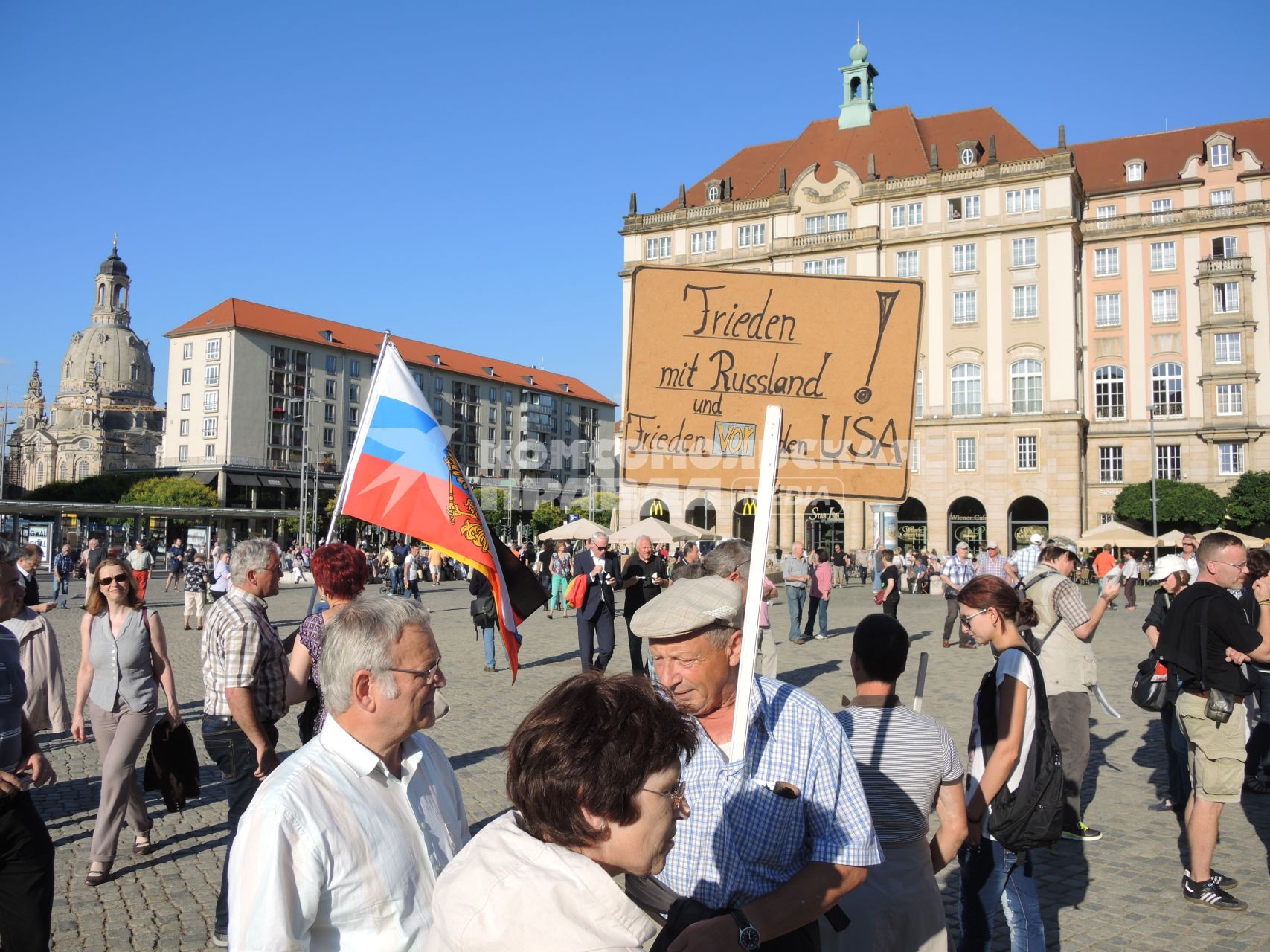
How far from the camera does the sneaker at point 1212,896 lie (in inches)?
203

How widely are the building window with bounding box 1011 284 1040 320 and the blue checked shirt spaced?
51.3m

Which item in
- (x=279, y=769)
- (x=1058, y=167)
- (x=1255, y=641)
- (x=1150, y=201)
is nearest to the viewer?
(x=279, y=769)

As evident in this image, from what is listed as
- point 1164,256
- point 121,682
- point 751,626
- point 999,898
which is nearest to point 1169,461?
point 1164,256

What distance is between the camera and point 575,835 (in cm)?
177

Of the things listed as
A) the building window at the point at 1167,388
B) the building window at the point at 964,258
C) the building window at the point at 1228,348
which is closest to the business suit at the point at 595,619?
the building window at the point at 964,258

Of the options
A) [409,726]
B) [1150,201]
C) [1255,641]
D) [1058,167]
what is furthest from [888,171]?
[409,726]

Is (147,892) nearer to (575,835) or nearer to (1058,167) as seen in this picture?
(575,835)

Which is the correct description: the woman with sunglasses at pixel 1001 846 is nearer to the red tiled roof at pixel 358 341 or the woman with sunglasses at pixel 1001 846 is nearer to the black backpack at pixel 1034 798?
the black backpack at pixel 1034 798

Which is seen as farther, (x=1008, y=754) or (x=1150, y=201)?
(x=1150, y=201)

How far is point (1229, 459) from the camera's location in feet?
165

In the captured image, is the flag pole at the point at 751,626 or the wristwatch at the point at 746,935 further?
the flag pole at the point at 751,626

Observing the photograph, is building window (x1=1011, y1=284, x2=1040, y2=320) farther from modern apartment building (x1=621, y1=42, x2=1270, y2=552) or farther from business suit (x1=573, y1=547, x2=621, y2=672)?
business suit (x1=573, y1=547, x2=621, y2=672)

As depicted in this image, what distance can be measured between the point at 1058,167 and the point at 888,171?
9.54 metres

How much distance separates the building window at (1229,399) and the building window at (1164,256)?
23.1ft
